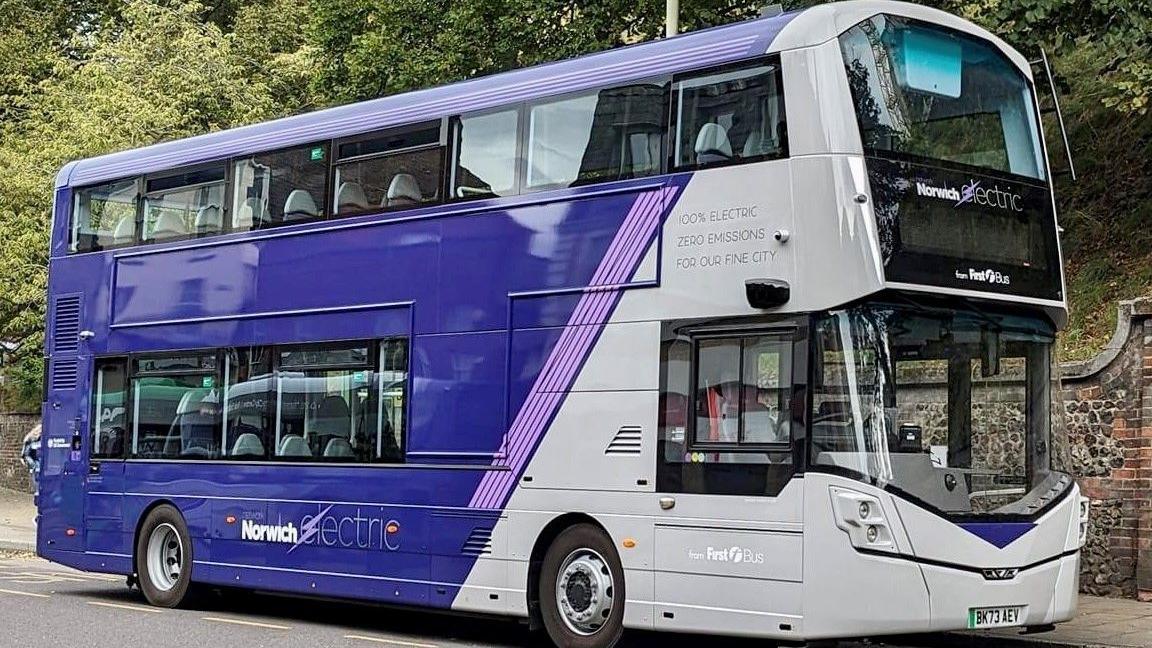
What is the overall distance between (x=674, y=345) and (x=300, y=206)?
4870 mm

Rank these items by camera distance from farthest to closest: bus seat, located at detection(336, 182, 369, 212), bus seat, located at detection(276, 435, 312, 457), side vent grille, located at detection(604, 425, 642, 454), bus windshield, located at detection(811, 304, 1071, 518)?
bus seat, located at detection(276, 435, 312, 457)
bus seat, located at detection(336, 182, 369, 212)
side vent grille, located at detection(604, 425, 642, 454)
bus windshield, located at detection(811, 304, 1071, 518)

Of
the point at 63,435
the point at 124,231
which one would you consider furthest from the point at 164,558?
the point at 124,231

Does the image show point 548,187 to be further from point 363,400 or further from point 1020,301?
point 1020,301

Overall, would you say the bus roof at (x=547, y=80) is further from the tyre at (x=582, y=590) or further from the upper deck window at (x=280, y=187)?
the tyre at (x=582, y=590)

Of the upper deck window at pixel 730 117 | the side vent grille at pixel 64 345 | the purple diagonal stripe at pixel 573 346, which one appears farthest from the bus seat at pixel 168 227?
the upper deck window at pixel 730 117

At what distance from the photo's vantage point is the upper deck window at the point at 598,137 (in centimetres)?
1217

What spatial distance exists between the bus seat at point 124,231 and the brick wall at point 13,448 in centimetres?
1937

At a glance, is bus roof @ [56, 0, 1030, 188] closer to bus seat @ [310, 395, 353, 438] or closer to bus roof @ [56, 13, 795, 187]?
bus roof @ [56, 13, 795, 187]

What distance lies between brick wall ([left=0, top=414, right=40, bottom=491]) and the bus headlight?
28.0 metres

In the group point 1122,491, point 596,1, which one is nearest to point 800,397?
point 1122,491

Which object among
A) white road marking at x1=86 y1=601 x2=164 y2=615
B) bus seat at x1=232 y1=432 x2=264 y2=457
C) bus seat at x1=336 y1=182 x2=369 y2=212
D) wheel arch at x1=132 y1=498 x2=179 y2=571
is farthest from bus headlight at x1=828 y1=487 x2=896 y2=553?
wheel arch at x1=132 y1=498 x2=179 y2=571

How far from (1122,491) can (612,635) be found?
5853mm

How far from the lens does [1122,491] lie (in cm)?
1534

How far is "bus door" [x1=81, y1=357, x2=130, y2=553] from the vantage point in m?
17.0
